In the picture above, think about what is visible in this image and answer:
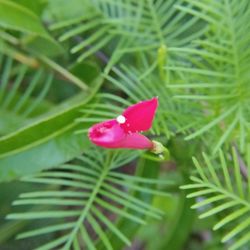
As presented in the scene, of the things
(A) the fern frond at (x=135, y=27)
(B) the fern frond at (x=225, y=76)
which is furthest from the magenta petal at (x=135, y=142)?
(A) the fern frond at (x=135, y=27)

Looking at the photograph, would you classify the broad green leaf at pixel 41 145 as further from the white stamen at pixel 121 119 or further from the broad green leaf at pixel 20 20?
the white stamen at pixel 121 119

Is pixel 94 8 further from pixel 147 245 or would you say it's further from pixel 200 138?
pixel 147 245

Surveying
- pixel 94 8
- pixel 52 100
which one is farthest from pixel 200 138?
pixel 52 100

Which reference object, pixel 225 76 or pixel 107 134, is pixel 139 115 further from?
pixel 225 76

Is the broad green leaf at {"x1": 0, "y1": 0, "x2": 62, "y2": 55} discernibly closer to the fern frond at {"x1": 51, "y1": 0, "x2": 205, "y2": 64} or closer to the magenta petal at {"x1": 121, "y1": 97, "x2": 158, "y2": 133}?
the fern frond at {"x1": 51, "y1": 0, "x2": 205, "y2": 64}

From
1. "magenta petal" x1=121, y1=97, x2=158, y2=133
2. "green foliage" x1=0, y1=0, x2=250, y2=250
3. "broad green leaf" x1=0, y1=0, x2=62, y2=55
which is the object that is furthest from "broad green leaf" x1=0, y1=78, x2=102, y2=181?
"magenta petal" x1=121, y1=97, x2=158, y2=133

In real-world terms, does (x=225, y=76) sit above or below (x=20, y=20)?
below

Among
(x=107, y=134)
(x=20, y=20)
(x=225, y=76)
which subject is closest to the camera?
(x=107, y=134)

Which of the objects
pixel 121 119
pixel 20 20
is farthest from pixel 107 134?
pixel 20 20
